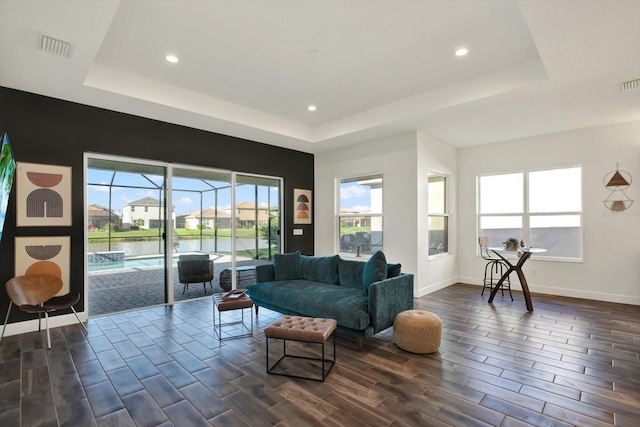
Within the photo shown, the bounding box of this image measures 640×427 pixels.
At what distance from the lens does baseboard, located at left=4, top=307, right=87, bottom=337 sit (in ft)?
12.1

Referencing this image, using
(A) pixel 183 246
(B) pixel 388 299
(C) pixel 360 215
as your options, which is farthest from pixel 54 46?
(C) pixel 360 215

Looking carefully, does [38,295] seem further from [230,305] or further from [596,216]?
[596,216]

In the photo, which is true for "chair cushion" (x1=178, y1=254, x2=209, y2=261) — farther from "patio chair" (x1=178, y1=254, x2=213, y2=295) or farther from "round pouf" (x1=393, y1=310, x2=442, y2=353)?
"round pouf" (x1=393, y1=310, x2=442, y2=353)

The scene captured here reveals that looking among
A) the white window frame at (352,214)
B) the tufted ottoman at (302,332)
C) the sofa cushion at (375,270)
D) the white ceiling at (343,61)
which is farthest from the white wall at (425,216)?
the tufted ottoman at (302,332)

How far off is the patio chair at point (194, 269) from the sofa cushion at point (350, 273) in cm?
255

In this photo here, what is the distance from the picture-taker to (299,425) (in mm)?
2064

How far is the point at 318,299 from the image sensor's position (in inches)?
142

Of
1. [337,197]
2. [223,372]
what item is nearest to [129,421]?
[223,372]

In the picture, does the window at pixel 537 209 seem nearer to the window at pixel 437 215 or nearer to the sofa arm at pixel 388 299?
the window at pixel 437 215

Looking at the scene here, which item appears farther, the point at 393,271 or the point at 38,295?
the point at 393,271

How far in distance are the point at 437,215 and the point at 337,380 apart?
4495 mm

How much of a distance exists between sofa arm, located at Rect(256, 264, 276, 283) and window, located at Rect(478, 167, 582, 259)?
4567 millimetres

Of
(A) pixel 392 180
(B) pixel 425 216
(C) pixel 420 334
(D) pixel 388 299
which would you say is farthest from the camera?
(A) pixel 392 180

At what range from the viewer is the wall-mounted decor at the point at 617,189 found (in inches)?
199
